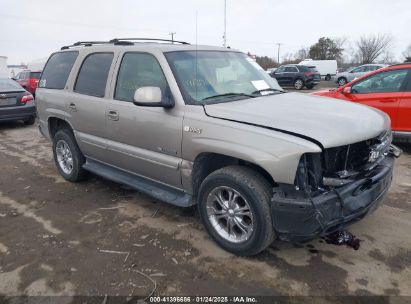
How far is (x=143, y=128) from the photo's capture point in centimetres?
372

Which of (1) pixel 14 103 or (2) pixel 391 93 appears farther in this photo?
(1) pixel 14 103

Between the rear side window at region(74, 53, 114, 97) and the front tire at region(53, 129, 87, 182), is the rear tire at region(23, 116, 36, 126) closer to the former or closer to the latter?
the front tire at region(53, 129, 87, 182)

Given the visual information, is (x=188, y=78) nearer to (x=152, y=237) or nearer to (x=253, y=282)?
(x=152, y=237)

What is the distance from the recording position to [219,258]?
3221 millimetres

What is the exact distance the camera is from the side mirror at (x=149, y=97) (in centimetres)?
328

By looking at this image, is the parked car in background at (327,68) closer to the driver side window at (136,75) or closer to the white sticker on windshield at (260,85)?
the white sticker on windshield at (260,85)

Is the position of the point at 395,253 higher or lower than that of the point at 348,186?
lower

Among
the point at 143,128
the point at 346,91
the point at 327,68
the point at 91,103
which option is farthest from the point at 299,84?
the point at 143,128

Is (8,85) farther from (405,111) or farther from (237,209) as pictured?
A: (405,111)

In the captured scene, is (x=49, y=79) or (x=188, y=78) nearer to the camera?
(x=188, y=78)

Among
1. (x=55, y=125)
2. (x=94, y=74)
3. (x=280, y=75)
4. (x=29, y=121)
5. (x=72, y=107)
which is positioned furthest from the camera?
(x=280, y=75)

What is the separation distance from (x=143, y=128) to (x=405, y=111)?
475cm

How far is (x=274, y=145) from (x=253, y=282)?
112 cm

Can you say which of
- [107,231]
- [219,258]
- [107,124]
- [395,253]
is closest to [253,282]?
[219,258]
